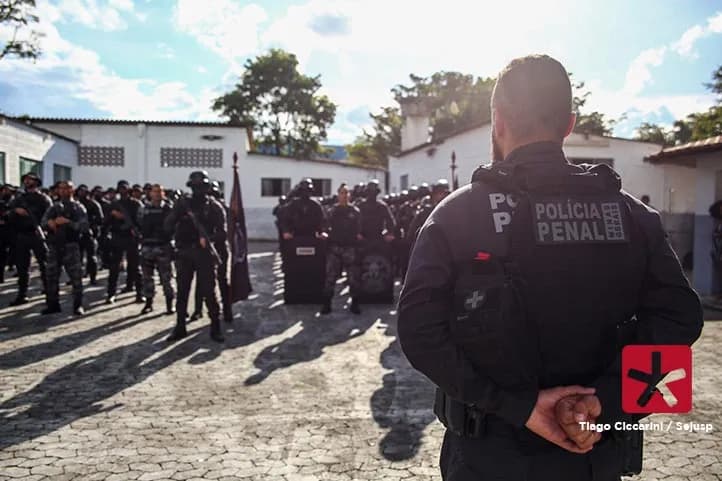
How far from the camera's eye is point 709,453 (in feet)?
12.7

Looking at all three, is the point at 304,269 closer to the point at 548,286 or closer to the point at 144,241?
the point at 144,241

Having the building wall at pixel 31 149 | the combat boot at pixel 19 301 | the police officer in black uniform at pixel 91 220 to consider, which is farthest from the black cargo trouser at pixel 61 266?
the building wall at pixel 31 149

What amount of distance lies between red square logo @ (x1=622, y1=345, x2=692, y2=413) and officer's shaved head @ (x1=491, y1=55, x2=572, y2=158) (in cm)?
69

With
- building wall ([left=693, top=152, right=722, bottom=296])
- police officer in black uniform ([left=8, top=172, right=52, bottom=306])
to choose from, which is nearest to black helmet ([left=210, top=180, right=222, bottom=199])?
police officer in black uniform ([left=8, top=172, right=52, bottom=306])

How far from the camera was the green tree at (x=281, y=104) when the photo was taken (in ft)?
151

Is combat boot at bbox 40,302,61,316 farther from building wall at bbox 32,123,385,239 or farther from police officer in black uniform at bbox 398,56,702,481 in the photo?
building wall at bbox 32,123,385,239

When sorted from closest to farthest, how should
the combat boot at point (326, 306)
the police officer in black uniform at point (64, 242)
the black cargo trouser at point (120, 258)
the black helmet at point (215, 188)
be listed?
the black helmet at point (215, 188) → the police officer in black uniform at point (64, 242) → the combat boot at point (326, 306) → the black cargo trouser at point (120, 258)

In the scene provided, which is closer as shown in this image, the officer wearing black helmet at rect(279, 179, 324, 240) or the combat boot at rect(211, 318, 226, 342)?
the combat boot at rect(211, 318, 226, 342)

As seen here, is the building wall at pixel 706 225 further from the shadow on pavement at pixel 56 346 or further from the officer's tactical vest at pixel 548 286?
the officer's tactical vest at pixel 548 286

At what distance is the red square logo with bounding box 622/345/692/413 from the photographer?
5.27 ft

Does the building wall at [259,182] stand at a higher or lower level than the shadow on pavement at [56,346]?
higher

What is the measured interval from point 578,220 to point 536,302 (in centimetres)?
29

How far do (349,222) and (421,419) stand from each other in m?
4.94

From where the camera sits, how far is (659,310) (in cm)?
166
